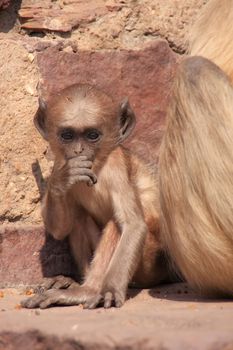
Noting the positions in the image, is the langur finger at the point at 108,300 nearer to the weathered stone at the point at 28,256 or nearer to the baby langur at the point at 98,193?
the baby langur at the point at 98,193

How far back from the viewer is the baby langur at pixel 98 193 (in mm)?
4492

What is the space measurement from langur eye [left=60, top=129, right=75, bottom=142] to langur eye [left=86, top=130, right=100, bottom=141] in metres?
0.07

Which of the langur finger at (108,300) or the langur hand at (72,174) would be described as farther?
the langur hand at (72,174)

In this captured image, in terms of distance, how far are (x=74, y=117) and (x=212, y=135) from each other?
2.54ft

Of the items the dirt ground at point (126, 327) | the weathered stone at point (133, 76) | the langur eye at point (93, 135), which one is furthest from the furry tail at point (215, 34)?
the dirt ground at point (126, 327)

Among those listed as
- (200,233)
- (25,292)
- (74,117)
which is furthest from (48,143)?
(200,233)

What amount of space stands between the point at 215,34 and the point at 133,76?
0.57 meters

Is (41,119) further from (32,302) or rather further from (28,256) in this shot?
(32,302)

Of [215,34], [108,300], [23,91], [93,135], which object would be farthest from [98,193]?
[215,34]

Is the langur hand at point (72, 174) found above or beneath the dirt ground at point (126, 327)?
beneath

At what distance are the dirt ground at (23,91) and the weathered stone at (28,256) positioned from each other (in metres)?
0.07

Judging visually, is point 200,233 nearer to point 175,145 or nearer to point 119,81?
point 175,145

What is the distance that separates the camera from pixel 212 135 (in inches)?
161

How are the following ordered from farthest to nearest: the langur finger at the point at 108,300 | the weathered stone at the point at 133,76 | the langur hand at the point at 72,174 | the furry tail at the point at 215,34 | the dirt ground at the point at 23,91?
the weathered stone at the point at 133,76, the dirt ground at the point at 23,91, the furry tail at the point at 215,34, the langur hand at the point at 72,174, the langur finger at the point at 108,300
